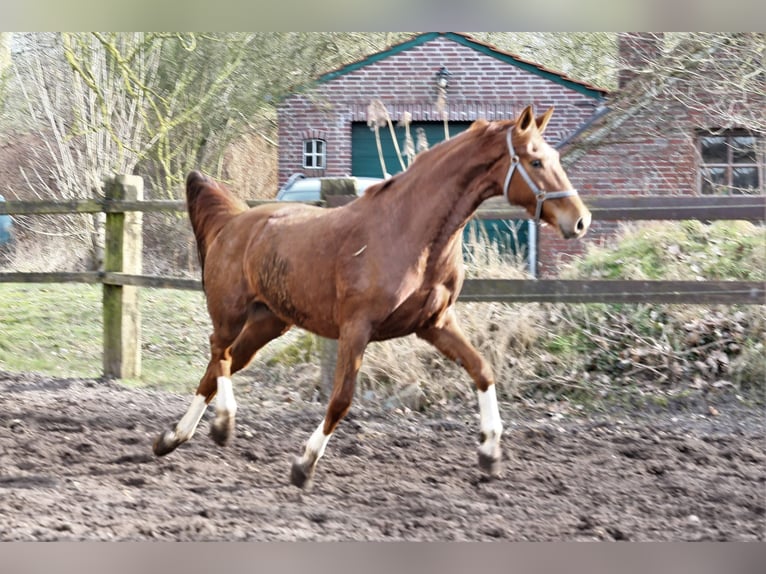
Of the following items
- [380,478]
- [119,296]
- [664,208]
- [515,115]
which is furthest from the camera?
[515,115]

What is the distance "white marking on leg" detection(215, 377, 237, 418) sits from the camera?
15.6 ft

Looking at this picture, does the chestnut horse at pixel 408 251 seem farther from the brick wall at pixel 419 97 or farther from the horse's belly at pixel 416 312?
the brick wall at pixel 419 97

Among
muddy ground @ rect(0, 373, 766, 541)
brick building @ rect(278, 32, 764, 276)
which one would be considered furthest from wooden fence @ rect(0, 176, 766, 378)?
brick building @ rect(278, 32, 764, 276)

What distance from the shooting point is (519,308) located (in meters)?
6.61

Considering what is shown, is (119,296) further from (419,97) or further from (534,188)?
(419,97)

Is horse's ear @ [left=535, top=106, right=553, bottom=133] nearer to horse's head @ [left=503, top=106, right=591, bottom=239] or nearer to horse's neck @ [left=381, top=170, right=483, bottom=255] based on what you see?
horse's head @ [left=503, top=106, right=591, bottom=239]

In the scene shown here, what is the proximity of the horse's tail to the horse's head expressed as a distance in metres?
1.87

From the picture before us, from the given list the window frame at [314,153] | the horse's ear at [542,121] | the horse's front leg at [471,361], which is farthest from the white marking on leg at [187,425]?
the window frame at [314,153]

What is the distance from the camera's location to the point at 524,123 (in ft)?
12.6

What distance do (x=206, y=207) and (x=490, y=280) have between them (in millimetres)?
1863

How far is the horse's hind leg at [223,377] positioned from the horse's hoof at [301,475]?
2.30 ft

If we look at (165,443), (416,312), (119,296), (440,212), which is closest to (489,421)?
(416,312)
